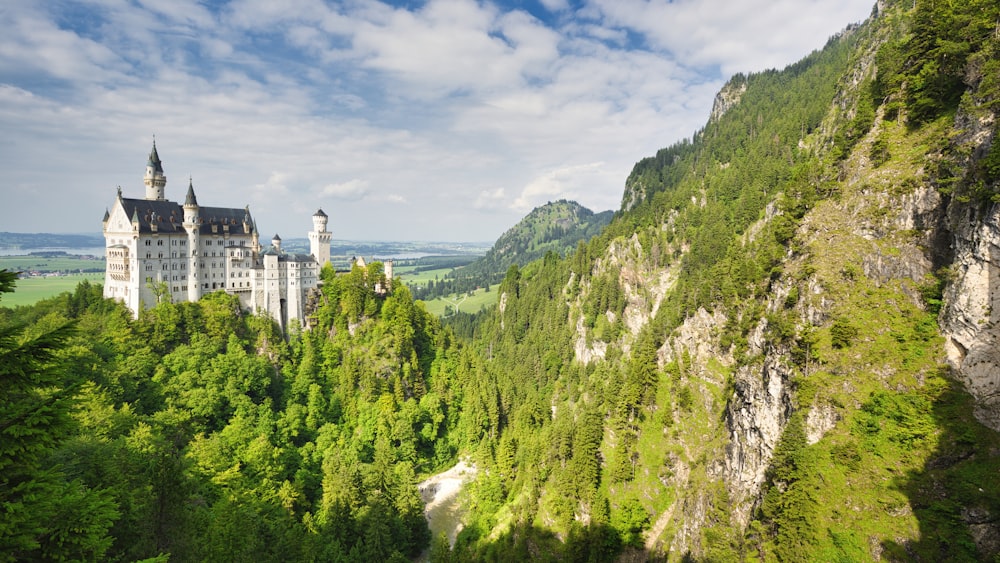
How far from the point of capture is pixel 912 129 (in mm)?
48875

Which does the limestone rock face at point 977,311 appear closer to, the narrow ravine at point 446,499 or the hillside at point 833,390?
the hillside at point 833,390

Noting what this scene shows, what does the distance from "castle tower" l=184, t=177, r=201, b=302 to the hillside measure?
61762mm

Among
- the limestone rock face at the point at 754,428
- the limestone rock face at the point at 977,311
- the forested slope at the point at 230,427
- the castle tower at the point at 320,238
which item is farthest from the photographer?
the castle tower at the point at 320,238

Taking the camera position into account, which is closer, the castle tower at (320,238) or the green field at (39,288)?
the green field at (39,288)

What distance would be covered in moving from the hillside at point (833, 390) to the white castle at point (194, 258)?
4941 centimetres

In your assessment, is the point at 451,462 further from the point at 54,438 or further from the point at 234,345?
the point at 54,438

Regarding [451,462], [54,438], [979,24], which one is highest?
[979,24]

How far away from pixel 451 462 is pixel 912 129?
86120mm

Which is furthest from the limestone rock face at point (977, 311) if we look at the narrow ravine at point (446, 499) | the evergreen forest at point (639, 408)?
the narrow ravine at point (446, 499)

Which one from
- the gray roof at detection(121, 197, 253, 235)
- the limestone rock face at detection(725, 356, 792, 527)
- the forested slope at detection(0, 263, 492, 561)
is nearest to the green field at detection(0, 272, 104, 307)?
the gray roof at detection(121, 197, 253, 235)

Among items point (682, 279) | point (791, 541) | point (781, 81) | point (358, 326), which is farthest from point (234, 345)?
point (781, 81)

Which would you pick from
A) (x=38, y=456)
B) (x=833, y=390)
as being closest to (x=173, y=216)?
(x=38, y=456)

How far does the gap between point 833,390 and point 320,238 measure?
9486cm

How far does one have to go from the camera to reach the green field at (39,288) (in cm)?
9669
